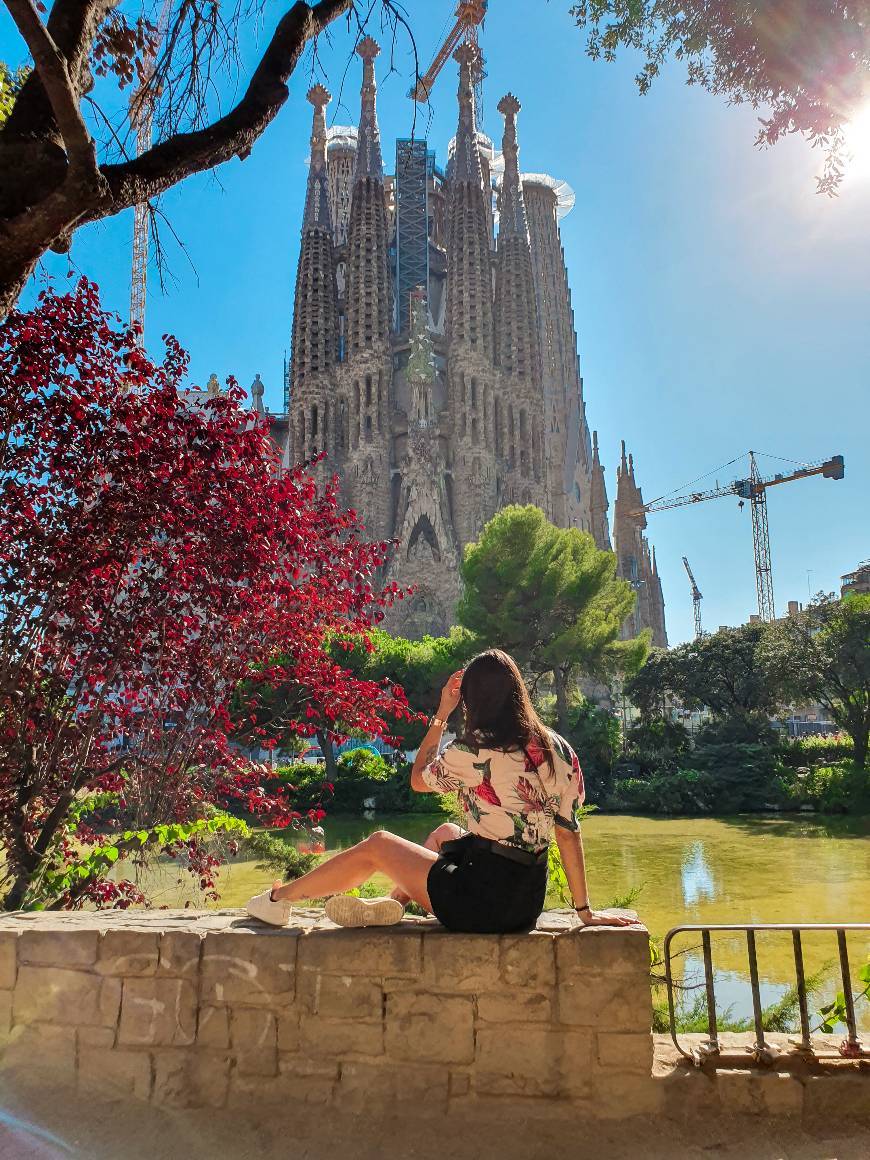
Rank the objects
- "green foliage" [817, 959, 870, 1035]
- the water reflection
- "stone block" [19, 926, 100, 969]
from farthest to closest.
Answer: the water reflection
"green foliage" [817, 959, 870, 1035]
"stone block" [19, 926, 100, 969]

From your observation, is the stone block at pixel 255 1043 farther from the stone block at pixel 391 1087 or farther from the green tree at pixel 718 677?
the green tree at pixel 718 677

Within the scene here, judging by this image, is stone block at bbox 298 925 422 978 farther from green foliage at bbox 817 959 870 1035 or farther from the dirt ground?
green foliage at bbox 817 959 870 1035

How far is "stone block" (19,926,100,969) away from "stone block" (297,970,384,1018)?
2.41 ft

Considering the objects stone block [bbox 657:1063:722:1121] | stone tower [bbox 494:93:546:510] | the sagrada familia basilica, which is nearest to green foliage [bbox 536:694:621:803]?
the sagrada familia basilica

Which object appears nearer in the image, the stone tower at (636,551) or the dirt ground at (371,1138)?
the dirt ground at (371,1138)

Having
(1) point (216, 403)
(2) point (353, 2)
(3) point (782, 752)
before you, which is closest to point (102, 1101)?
(1) point (216, 403)

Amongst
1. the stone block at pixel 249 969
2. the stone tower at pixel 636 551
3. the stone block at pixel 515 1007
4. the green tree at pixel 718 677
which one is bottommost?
the stone block at pixel 515 1007

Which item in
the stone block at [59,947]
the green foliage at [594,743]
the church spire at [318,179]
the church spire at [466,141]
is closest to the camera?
the stone block at [59,947]

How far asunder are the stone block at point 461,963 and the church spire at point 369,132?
147ft

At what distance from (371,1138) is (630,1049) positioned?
0.84 metres

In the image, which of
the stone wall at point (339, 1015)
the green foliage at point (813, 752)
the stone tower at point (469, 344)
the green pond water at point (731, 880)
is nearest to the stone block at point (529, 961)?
the stone wall at point (339, 1015)

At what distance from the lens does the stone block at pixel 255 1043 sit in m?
2.65

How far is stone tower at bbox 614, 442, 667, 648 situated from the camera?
68562mm

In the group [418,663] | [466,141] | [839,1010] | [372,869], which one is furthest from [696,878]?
[466,141]
